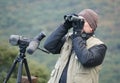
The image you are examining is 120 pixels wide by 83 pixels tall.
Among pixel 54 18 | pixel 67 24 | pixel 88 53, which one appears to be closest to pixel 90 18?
pixel 67 24

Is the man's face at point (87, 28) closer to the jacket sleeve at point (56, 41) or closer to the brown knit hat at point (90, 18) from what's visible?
the brown knit hat at point (90, 18)

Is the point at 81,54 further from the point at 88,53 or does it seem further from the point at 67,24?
the point at 67,24

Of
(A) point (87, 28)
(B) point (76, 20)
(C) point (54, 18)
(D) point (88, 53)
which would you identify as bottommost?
(C) point (54, 18)

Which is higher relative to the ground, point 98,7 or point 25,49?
point 25,49

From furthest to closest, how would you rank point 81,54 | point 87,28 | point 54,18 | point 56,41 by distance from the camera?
1. point 54,18
2. point 56,41
3. point 87,28
4. point 81,54

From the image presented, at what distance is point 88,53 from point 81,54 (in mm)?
59

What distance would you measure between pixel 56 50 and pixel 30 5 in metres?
15.3

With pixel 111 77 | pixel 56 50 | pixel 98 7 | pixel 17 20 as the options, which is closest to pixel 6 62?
pixel 56 50

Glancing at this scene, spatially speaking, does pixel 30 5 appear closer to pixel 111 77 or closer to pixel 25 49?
pixel 111 77

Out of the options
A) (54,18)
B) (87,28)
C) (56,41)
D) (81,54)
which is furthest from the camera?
(54,18)

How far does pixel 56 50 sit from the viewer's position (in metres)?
4.56

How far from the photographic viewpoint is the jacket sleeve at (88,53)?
13.7ft

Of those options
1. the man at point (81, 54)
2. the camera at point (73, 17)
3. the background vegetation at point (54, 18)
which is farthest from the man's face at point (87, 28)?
the background vegetation at point (54, 18)

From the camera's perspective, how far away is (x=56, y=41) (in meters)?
4.53
